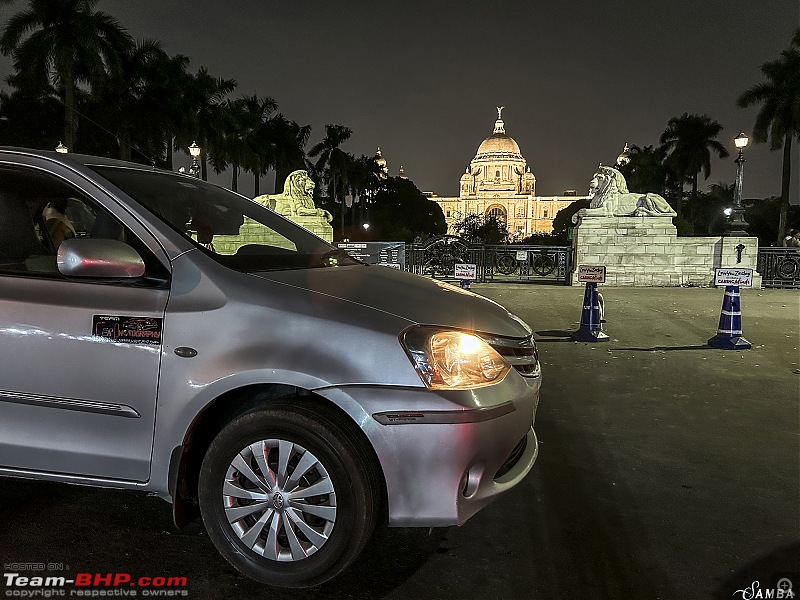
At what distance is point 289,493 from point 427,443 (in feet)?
1.98

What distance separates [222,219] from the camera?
3.98 m

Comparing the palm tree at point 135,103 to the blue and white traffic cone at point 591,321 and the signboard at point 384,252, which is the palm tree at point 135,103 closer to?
the signboard at point 384,252

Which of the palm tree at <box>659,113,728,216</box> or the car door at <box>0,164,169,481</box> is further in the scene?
the palm tree at <box>659,113,728,216</box>

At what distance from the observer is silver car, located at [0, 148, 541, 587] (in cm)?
248

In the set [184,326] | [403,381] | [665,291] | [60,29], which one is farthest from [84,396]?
[60,29]

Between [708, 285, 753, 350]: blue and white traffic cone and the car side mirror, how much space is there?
8076 millimetres

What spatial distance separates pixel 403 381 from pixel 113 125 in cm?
3502

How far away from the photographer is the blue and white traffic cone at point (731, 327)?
334 inches

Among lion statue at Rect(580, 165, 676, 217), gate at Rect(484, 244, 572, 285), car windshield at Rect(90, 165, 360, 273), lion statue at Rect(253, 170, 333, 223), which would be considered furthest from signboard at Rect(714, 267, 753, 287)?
lion statue at Rect(253, 170, 333, 223)

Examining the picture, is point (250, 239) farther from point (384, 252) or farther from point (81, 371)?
point (384, 252)

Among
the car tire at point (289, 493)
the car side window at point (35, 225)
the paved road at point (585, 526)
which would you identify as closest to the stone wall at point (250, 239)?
the car side window at point (35, 225)

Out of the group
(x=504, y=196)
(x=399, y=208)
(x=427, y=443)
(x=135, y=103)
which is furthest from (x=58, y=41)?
(x=504, y=196)

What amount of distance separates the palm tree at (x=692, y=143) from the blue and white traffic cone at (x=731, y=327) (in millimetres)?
50162

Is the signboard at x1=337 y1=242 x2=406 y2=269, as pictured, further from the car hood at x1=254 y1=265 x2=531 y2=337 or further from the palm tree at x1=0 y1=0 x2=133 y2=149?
the palm tree at x1=0 y1=0 x2=133 y2=149
